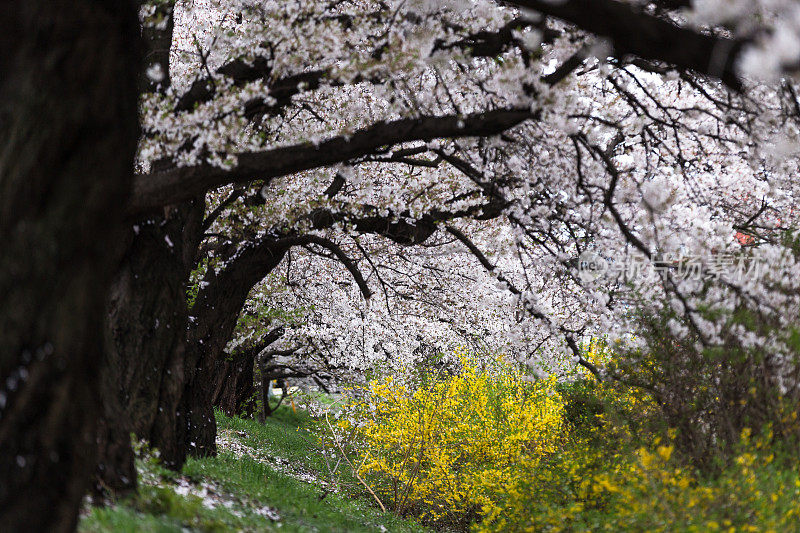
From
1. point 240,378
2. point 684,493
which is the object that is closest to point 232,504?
point 684,493

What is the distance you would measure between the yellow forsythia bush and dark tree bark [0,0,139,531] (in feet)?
25.6

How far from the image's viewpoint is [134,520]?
14.2ft

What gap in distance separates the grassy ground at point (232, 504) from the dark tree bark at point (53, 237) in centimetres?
92

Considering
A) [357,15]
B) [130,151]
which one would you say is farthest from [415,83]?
[130,151]

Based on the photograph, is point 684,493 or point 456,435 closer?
point 684,493

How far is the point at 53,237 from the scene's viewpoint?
310 centimetres

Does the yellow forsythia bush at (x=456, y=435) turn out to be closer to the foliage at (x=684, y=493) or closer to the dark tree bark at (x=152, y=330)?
the foliage at (x=684, y=493)

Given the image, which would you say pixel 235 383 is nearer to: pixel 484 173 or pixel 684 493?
pixel 484 173

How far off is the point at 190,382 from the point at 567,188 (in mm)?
5395

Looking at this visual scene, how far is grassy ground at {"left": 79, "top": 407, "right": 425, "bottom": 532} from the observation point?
4.66 meters

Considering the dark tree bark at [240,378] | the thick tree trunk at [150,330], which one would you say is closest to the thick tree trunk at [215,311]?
the thick tree trunk at [150,330]

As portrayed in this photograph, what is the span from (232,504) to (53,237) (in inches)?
164

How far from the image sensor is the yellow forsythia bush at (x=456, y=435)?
415 inches

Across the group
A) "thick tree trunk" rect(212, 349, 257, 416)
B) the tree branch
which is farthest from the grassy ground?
the tree branch
